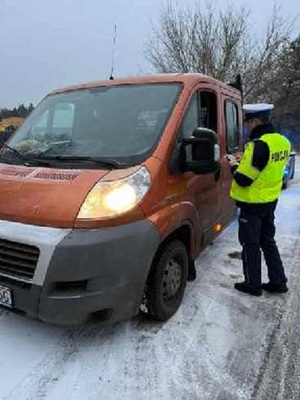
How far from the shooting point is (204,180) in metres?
4.32

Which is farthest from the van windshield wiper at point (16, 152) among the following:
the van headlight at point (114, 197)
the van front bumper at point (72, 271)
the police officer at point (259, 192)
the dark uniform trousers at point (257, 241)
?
the dark uniform trousers at point (257, 241)

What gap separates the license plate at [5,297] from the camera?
3025 millimetres

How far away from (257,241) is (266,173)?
66cm

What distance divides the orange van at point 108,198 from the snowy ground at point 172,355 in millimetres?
293

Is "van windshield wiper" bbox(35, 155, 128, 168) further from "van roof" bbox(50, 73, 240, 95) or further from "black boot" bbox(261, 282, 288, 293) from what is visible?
"black boot" bbox(261, 282, 288, 293)

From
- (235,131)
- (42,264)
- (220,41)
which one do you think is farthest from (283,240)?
(220,41)

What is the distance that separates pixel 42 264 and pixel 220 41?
19.3 meters

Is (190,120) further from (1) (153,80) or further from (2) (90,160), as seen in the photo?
(2) (90,160)

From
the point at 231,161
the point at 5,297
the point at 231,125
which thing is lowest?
the point at 5,297

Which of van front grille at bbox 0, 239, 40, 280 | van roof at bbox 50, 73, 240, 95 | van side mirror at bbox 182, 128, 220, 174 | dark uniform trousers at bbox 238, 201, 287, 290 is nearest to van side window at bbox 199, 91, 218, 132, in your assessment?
van roof at bbox 50, 73, 240, 95

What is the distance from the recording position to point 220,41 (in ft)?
66.6

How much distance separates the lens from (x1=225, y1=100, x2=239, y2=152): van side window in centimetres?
516

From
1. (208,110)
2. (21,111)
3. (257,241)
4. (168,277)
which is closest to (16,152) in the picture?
(168,277)

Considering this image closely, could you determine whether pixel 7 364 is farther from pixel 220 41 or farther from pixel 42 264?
pixel 220 41
